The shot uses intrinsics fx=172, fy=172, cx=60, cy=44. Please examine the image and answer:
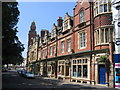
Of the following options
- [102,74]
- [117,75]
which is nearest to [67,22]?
[102,74]

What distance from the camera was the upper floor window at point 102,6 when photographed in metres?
22.4

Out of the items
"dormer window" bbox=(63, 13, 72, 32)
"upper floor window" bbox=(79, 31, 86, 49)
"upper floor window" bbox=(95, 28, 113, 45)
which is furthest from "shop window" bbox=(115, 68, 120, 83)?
"dormer window" bbox=(63, 13, 72, 32)

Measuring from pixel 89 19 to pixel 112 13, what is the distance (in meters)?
4.21

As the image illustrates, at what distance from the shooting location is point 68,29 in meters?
31.5

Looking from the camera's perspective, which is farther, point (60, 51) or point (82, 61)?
point (60, 51)

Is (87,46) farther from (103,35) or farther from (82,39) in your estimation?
(103,35)

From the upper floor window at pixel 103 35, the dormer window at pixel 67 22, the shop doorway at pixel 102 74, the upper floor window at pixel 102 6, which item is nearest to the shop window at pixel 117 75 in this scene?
the shop doorway at pixel 102 74

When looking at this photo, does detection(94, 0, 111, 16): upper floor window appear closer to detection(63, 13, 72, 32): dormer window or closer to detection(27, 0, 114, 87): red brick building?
detection(27, 0, 114, 87): red brick building

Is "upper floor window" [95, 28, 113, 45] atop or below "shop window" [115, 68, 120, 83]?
atop

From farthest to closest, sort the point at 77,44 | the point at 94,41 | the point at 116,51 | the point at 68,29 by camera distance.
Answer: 1. the point at 68,29
2. the point at 77,44
3. the point at 94,41
4. the point at 116,51

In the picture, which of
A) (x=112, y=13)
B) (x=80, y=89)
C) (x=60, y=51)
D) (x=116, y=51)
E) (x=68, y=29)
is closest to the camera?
(x=80, y=89)

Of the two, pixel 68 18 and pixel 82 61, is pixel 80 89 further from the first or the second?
pixel 68 18

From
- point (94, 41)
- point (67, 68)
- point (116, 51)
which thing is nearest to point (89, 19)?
point (94, 41)

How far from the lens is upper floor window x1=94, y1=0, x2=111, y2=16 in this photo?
73.5 feet
